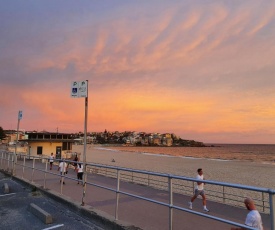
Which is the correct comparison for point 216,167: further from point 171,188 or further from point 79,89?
point 171,188

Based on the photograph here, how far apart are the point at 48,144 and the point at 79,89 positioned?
29926mm

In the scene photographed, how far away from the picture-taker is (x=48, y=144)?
118 ft

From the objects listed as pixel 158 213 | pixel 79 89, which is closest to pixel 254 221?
pixel 158 213

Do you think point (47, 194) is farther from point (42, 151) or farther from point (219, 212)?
point (42, 151)

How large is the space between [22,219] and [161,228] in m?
3.26

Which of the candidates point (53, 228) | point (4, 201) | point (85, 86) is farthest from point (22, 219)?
point (85, 86)

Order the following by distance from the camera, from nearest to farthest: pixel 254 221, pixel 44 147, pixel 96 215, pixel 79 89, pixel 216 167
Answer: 1. pixel 254 221
2. pixel 96 215
3. pixel 79 89
4. pixel 44 147
5. pixel 216 167

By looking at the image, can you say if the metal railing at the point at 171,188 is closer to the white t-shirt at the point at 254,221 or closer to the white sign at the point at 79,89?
the white t-shirt at the point at 254,221

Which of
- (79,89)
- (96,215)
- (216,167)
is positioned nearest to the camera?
(96,215)

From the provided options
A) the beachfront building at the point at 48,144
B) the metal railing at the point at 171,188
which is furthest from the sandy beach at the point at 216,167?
the beachfront building at the point at 48,144

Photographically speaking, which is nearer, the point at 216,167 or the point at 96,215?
the point at 96,215

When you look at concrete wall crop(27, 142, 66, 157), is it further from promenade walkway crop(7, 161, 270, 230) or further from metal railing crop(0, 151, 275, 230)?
promenade walkway crop(7, 161, 270, 230)

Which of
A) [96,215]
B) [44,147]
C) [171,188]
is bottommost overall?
[96,215]

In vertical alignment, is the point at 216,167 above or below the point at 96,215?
below
